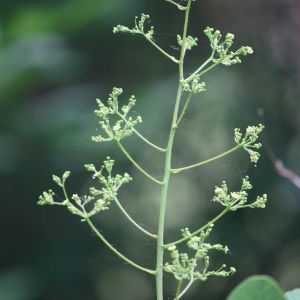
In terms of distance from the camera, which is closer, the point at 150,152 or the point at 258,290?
the point at 258,290

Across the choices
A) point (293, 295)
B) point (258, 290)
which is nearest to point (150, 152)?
point (293, 295)

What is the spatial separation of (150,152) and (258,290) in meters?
2.97

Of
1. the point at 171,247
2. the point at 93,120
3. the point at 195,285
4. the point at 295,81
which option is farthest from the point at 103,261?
the point at 171,247

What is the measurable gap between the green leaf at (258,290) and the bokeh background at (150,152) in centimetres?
226

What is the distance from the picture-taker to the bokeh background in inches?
122

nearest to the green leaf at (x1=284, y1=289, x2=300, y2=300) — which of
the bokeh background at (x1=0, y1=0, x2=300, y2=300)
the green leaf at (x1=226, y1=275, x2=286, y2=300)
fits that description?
the green leaf at (x1=226, y1=275, x2=286, y2=300)

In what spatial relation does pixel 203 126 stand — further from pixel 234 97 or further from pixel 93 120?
pixel 93 120

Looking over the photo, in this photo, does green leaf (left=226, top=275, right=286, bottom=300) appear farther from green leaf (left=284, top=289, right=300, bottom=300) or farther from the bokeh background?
the bokeh background

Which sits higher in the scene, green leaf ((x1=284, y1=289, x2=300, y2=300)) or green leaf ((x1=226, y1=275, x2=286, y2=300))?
green leaf ((x1=226, y1=275, x2=286, y2=300))

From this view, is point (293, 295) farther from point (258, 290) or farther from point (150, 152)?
point (150, 152)

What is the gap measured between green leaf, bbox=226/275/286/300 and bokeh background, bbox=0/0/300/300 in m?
2.26

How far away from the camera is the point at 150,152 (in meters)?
3.62

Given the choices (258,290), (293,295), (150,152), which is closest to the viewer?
(258,290)

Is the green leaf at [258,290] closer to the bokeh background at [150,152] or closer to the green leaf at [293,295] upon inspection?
the green leaf at [293,295]
